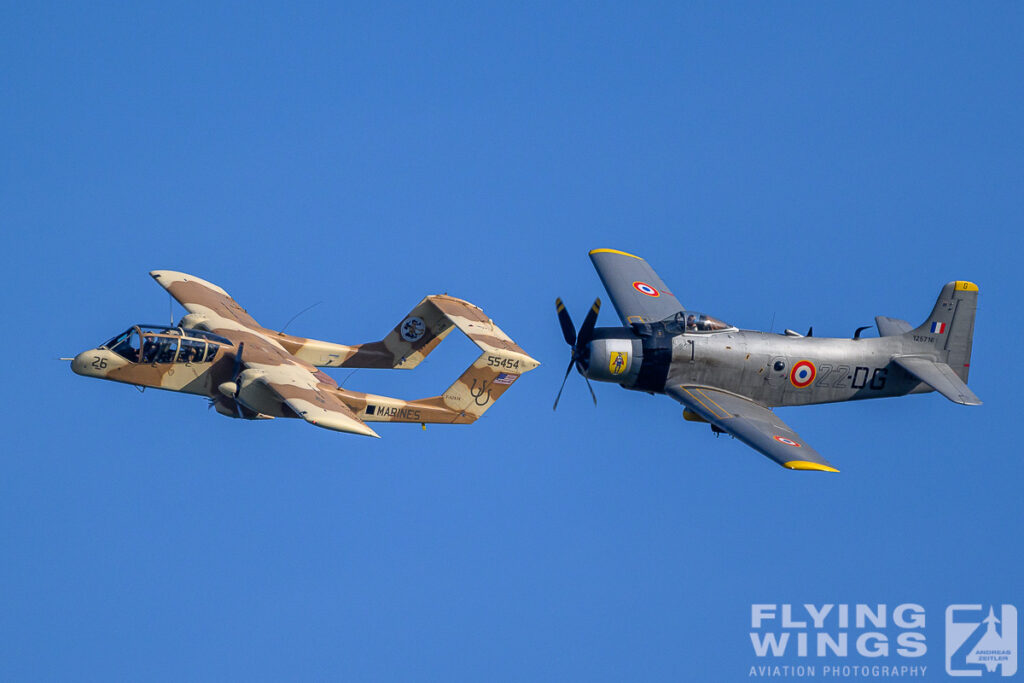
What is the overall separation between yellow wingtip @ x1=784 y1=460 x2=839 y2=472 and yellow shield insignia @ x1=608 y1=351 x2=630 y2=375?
20.7 feet

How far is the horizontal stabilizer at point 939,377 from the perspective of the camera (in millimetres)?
43938

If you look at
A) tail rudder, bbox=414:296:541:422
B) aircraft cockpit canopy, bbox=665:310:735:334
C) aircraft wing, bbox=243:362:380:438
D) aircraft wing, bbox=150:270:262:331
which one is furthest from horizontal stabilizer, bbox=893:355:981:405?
aircraft wing, bbox=150:270:262:331

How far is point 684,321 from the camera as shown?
4447cm

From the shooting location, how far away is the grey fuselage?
4428cm

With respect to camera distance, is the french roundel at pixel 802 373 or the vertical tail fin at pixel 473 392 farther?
the vertical tail fin at pixel 473 392

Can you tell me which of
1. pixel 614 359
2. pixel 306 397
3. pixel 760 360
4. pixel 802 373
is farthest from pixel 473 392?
pixel 802 373

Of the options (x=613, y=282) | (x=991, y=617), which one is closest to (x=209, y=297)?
(x=613, y=282)

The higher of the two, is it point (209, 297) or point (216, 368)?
point (209, 297)

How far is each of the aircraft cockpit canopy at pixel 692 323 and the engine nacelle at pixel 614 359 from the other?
1217 millimetres

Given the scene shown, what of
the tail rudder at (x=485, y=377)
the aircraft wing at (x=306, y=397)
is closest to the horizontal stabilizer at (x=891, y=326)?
the tail rudder at (x=485, y=377)

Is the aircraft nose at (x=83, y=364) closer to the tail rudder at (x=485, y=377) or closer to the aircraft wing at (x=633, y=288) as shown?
the tail rudder at (x=485, y=377)

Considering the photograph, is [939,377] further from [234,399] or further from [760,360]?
[234,399]

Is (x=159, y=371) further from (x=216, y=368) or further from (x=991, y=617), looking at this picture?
(x=991, y=617)

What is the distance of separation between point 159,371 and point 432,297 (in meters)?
10.3
